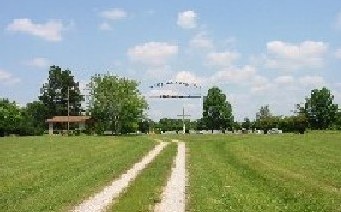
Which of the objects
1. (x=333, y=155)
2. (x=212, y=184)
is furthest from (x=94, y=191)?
(x=333, y=155)

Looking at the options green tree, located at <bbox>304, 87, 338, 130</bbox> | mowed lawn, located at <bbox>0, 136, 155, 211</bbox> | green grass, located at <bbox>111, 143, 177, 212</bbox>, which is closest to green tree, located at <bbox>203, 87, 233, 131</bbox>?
green tree, located at <bbox>304, 87, 338, 130</bbox>

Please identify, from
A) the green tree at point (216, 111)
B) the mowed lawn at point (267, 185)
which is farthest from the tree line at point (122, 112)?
the mowed lawn at point (267, 185)

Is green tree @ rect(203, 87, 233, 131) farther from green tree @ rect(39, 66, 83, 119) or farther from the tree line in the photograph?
green tree @ rect(39, 66, 83, 119)

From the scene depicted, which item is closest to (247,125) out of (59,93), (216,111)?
(216,111)

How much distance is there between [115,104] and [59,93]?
54.8 meters

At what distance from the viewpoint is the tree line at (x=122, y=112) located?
125m

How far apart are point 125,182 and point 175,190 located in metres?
4.34

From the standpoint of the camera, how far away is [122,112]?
12488cm

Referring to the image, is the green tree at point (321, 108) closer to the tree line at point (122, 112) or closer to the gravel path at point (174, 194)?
the tree line at point (122, 112)

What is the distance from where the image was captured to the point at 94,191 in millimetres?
25750

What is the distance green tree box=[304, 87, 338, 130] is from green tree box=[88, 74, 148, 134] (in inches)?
2530

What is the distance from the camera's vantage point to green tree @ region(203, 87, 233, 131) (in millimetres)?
164875

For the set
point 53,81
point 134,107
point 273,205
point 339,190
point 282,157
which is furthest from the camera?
point 53,81

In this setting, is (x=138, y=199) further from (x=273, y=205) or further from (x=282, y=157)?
(x=282, y=157)
